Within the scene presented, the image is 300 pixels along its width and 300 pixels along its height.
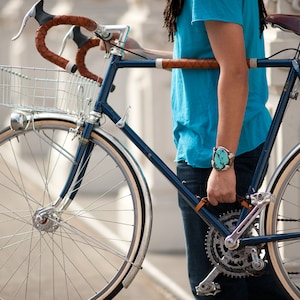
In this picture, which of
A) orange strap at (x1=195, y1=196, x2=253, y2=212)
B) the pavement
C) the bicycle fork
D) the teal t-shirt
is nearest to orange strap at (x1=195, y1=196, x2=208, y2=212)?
orange strap at (x1=195, y1=196, x2=253, y2=212)

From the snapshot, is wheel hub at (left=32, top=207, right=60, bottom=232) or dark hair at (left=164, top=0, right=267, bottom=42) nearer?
dark hair at (left=164, top=0, right=267, bottom=42)

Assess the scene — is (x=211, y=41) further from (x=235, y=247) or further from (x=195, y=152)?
(x=235, y=247)

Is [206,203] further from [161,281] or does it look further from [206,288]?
[161,281]

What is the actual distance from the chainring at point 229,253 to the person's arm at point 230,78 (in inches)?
13.2

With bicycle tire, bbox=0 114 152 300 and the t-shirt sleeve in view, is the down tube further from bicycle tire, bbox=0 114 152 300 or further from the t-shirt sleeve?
the t-shirt sleeve

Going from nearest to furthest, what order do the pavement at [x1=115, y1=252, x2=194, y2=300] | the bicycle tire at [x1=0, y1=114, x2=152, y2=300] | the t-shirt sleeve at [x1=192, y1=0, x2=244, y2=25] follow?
the t-shirt sleeve at [x1=192, y1=0, x2=244, y2=25] < the bicycle tire at [x1=0, y1=114, x2=152, y2=300] < the pavement at [x1=115, y1=252, x2=194, y2=300]

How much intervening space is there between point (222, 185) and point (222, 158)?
0.11 m

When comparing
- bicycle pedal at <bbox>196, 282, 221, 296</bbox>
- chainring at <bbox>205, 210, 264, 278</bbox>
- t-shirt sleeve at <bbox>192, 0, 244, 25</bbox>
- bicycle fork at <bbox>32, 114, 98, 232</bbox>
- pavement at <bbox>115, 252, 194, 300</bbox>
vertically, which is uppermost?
t-shirt sleeve at <bbox>192, 0, 244, 25</bbox>

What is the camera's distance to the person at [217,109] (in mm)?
3432

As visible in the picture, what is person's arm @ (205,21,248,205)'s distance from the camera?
11.2 ft

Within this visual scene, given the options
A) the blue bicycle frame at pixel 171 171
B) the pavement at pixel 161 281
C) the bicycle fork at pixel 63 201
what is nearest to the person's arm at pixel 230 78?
the blue bicycle frame at pixel 171 171

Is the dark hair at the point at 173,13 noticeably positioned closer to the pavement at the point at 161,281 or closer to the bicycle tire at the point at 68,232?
the bicycle tire at the point at 68,232

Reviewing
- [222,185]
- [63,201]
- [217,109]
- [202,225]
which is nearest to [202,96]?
[217,109]

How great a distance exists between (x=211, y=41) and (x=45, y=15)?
677mm
